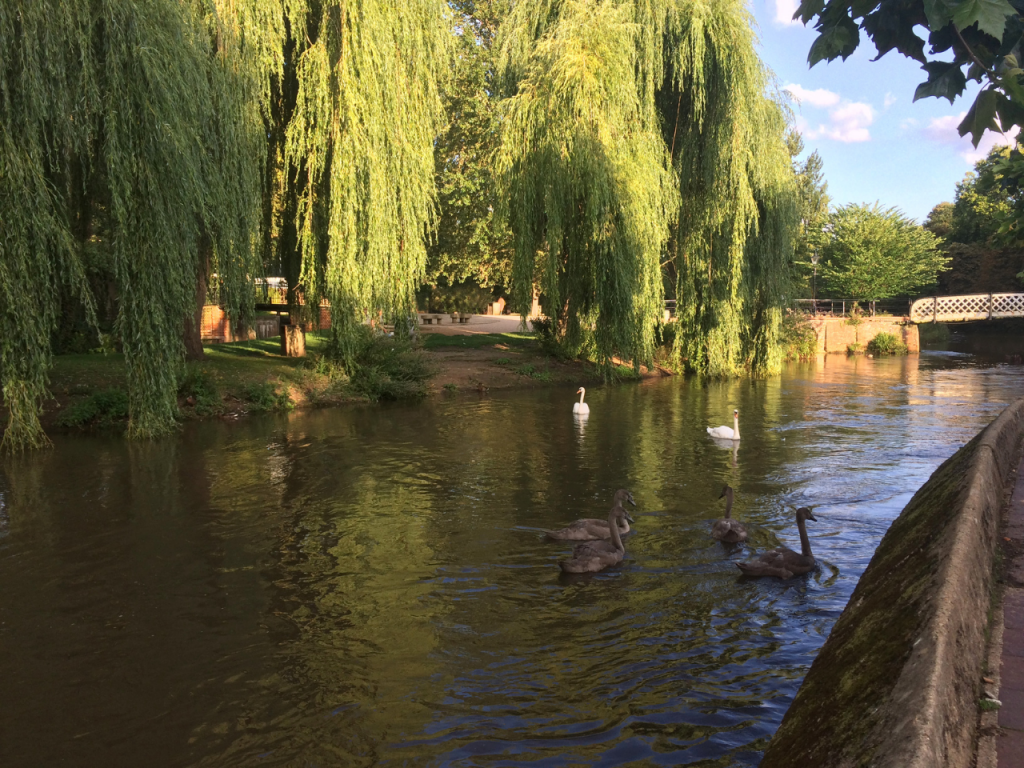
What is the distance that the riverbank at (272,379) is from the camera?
1784cm

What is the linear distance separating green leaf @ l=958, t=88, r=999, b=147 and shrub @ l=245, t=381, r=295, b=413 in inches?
706

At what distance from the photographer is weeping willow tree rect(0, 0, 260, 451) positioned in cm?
1352

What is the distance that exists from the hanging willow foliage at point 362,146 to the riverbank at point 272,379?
209cm

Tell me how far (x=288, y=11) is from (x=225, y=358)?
8.94 m

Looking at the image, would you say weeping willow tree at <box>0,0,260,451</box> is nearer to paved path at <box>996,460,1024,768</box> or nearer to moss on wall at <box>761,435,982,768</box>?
moss on wall at <box>761,435,982,768</box>

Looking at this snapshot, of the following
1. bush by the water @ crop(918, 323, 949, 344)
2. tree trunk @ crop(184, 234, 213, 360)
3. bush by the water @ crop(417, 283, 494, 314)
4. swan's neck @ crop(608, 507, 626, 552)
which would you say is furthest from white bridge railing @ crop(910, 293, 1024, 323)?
swan's neck @ crop(608, 507, 626, 552)

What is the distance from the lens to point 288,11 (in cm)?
1998

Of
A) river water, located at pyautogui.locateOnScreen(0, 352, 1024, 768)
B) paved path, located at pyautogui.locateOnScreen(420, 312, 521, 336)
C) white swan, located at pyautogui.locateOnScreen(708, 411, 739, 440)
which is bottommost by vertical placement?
river water, located at pyautogui.locateOnScreen(0, 352, 1024, 768)

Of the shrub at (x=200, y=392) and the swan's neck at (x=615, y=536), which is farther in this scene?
the shrub at (x=200, y=392)

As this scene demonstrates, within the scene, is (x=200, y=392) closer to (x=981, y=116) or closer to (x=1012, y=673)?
(x=981, y=116)

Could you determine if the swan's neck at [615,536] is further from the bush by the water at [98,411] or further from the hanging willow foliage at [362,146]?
the bush by the water at [98,411]

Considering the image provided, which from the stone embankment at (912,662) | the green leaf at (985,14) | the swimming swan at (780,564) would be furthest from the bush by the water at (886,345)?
the green leaf at (985,14)

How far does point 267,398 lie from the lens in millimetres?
20406

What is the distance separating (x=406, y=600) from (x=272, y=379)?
1417 centimetres
